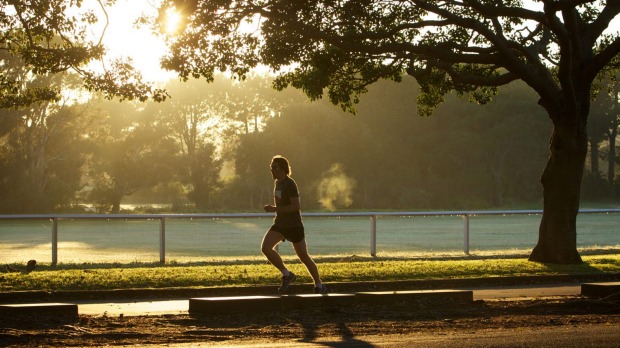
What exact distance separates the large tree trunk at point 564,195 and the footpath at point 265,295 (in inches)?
87.3

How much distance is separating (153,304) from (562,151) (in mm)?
10475

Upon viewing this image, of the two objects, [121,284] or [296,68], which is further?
[296,68]

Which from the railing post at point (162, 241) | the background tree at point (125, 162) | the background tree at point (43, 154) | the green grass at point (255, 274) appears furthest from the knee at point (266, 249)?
the background tree at point (125, 162)

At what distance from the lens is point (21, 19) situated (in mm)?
19016

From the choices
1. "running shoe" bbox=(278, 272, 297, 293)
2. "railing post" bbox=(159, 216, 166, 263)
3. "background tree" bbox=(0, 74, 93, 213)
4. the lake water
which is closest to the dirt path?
"running shoe" bbox=(278, 272, 297, 293)

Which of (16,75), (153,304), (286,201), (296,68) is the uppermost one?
(16,75)

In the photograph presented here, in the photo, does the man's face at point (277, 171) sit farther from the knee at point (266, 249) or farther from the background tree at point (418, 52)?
the background tree at point (418, 52)

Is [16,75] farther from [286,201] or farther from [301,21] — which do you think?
[286,201]

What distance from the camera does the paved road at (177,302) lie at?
1288 centimetres

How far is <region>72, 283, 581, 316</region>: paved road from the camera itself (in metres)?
12.9

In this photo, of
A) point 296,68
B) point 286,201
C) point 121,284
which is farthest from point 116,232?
point 286,201

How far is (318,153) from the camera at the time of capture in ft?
243

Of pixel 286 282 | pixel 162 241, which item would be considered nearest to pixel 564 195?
pixel 286 282

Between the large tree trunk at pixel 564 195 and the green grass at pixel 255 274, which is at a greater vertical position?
the large tree trunk at pixel 564 195
